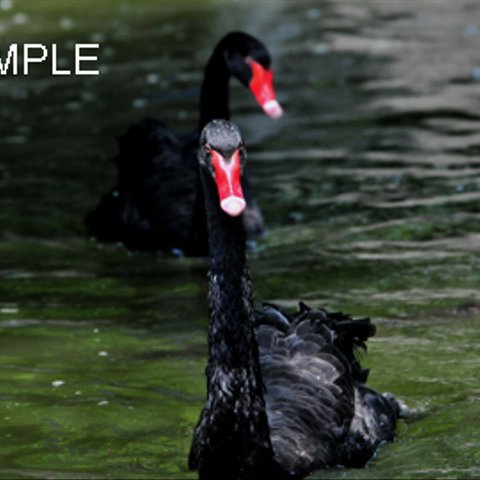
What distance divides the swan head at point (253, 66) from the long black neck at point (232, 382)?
405 cm

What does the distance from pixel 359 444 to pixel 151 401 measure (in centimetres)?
130

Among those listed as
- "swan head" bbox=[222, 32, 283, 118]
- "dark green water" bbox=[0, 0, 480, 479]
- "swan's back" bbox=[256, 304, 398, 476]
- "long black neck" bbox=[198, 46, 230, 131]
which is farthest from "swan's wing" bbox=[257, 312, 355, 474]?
"long black neck" bbox=[198, 46, 230, 131]

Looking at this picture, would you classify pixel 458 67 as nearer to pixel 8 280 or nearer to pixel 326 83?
pixel 326 83

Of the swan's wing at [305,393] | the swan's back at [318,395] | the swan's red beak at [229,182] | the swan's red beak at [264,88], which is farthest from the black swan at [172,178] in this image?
the swan's red beak at [229,182]

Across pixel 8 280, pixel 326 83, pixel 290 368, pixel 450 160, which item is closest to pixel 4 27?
pixel 326 83

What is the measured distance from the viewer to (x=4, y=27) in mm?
20594

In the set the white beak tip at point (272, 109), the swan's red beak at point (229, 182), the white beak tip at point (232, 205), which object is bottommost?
the white beak tip at point (232, 205)

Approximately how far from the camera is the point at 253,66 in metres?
10.4

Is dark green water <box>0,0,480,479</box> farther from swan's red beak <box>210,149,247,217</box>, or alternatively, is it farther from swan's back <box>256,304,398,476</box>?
swan's red beak <box>210,149,247,217</box>

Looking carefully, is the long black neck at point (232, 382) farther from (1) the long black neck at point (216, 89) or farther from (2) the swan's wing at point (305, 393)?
(1) the long black neck at point (216, 89)

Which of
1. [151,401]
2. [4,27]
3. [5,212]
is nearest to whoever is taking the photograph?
[151,401]

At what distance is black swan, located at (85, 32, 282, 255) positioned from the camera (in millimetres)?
10555

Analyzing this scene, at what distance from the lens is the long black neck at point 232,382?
6.04m

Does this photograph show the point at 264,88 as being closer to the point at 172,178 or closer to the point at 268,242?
the point at 268,242
